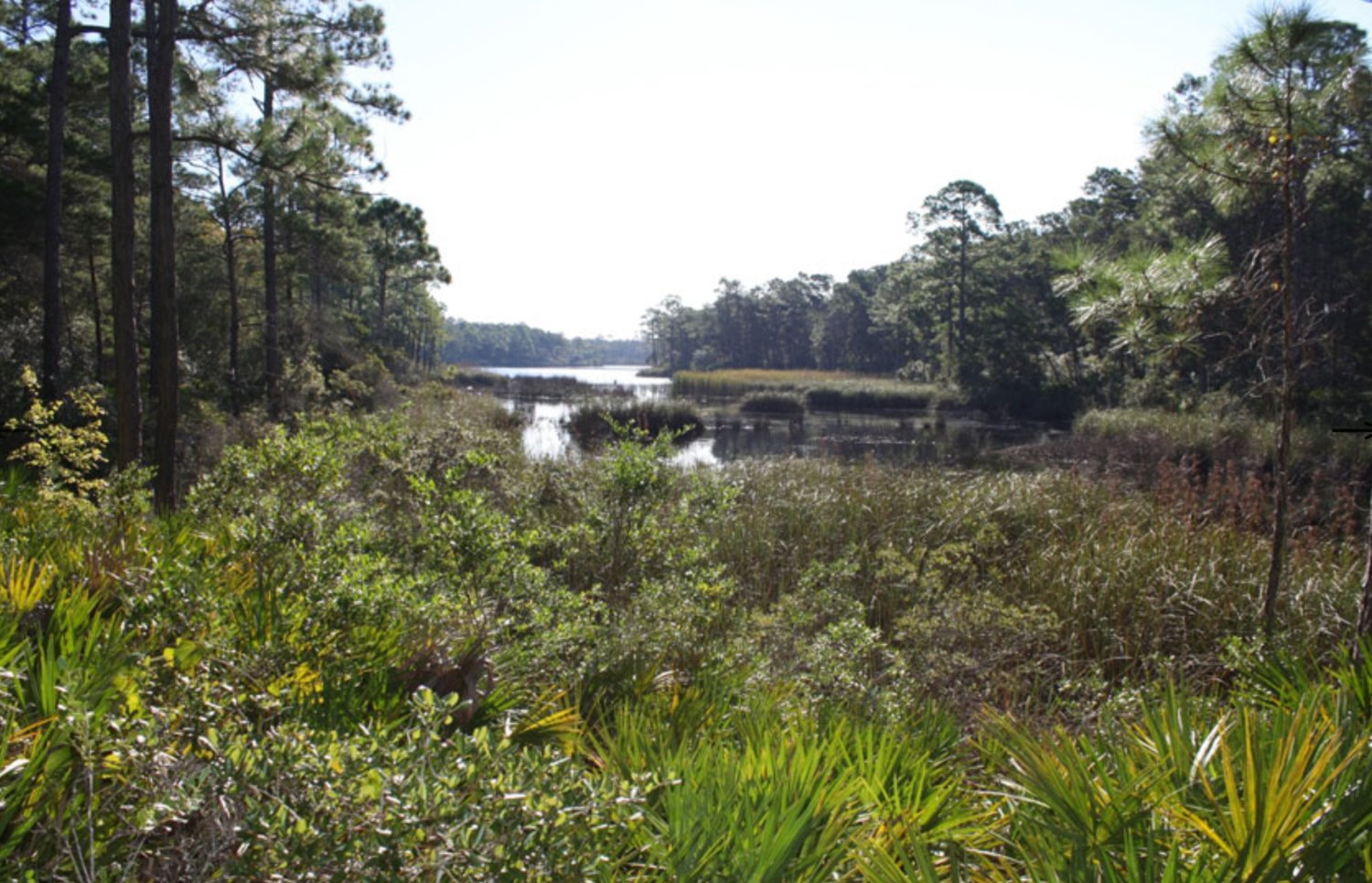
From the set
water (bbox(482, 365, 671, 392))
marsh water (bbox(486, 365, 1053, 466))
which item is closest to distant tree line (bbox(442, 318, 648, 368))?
water (bbox(482, 365, 671, 392))

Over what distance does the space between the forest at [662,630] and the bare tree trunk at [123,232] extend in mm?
28

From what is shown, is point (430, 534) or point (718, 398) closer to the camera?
point (430, 534)

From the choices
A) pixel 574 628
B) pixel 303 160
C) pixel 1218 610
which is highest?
pixel 303 160

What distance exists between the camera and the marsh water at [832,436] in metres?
17.4

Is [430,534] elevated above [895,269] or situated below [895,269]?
below

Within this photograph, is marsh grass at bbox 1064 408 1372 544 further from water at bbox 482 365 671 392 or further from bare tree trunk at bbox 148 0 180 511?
water at bbox 482 365 671 392

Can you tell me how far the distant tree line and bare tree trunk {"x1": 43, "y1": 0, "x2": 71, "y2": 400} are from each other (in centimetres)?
10911

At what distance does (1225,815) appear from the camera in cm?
180

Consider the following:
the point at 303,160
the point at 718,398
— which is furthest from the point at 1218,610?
the point at 718,398

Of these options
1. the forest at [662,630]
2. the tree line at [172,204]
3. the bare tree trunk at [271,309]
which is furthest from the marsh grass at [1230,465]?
the bare tree trunk at [271,309]

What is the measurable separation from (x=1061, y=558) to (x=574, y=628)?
4287mm

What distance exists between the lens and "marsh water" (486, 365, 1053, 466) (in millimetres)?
17438

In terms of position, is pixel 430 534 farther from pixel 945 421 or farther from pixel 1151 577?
pixel 945 421

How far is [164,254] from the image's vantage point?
7.47m
